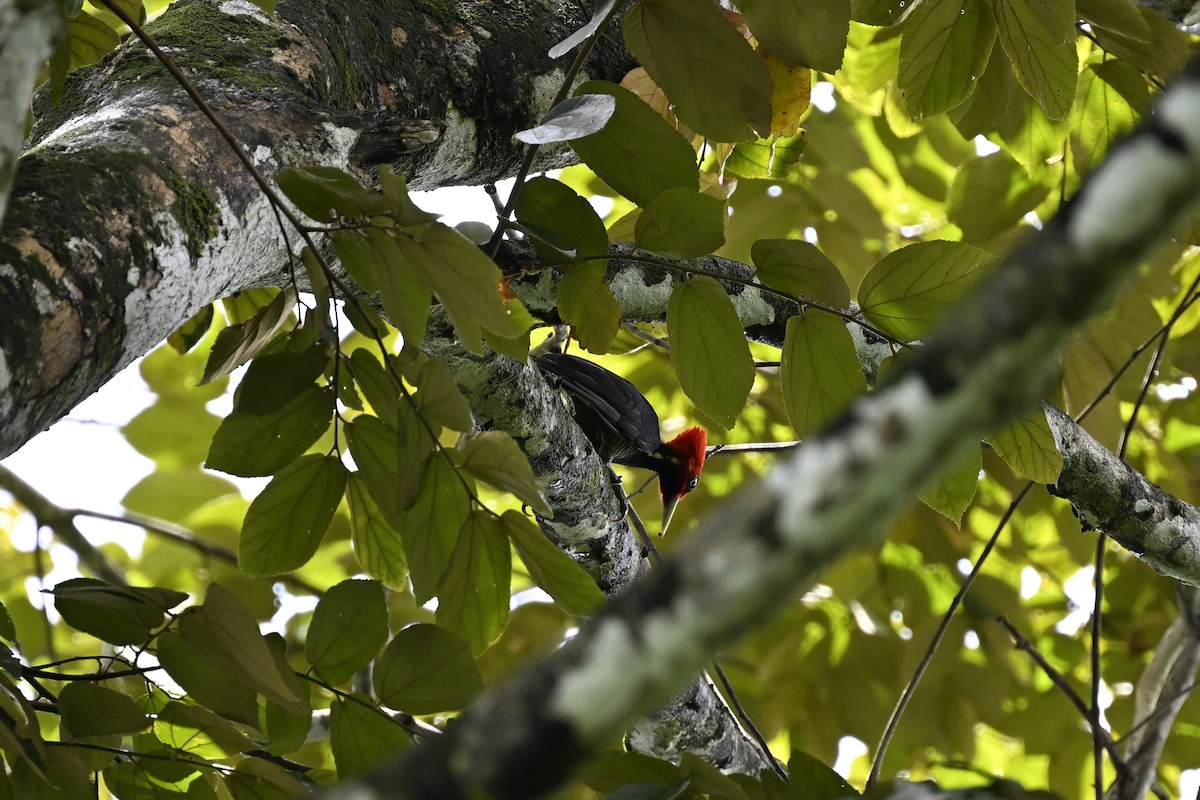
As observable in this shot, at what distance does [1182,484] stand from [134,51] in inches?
105

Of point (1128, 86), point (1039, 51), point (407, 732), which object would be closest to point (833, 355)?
point (1039, 51)

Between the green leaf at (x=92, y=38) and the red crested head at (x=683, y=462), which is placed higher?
the green leaf at (x=92, y=38)

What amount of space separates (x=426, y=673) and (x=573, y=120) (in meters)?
0.51

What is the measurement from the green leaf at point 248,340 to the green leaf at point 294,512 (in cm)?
14

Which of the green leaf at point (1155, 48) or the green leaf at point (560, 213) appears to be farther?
the green leaf at point (1155, 48)

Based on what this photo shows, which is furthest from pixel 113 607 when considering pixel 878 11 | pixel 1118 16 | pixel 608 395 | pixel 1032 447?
pixel 608 395

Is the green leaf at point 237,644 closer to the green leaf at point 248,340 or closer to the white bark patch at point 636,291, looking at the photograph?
the green leaf at point 248,340

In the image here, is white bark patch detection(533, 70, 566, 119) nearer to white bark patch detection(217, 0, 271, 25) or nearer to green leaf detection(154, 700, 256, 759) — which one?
white bark patch detection(217, 0, 271, 25)

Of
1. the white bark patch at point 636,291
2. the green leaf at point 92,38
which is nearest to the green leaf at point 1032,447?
the white bark patch at point 636,291

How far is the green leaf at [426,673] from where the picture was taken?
89 centimetres

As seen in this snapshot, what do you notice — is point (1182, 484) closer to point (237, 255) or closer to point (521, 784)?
point (237, 255)

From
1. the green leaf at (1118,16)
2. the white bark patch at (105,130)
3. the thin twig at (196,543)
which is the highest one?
the green leaf at (1118,16)

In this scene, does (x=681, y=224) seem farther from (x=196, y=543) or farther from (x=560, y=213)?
(x=196, y=543)

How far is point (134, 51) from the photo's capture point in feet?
3.48
